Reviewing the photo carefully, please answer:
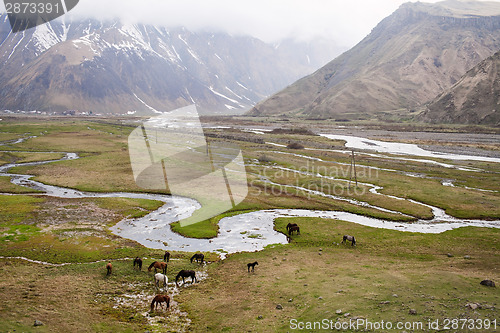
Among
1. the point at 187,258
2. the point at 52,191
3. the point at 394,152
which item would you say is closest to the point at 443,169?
the point at 394,152

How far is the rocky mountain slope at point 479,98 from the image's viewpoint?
17800 centimetres

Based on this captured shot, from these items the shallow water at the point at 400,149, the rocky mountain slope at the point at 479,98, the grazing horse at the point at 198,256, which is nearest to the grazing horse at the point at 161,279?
the grazing horse at the point at 198,256

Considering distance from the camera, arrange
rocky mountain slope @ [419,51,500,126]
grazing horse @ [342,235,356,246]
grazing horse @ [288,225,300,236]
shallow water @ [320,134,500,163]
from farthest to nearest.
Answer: rocky mountain slope @ [419,51,500,126] → shallow water @ [320,134,500,163] → grazing horse @ [288,225,300,236] → grazing horse @ [342,235,356,246]

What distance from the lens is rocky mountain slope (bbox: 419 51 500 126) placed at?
178000 millimetres

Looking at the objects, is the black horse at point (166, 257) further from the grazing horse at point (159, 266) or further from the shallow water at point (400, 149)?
the shallow water at point (400, 149)

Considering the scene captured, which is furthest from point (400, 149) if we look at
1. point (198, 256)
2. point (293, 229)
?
point (198, 256)

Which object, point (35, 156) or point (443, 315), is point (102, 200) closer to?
point (443, 315)

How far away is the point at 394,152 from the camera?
385 feet

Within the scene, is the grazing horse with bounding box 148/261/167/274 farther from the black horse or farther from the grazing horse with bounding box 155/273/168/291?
the black horse

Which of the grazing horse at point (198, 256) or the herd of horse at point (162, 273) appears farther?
the grazing horse at point (198, 256)

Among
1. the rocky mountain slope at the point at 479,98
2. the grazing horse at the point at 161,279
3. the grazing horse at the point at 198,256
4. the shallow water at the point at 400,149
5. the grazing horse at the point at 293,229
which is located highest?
the rocky mountain slope at the point at 479,98

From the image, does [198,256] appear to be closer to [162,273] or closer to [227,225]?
[162,273]

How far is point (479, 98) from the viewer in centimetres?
18375

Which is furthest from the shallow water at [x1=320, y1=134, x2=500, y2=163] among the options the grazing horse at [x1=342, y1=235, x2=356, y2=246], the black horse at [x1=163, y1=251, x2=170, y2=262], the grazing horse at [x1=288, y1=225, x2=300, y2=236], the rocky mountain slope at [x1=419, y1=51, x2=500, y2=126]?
the black horse at [x1=163, y1=251, x2=170, y2=262]
